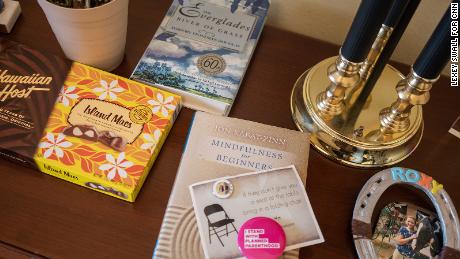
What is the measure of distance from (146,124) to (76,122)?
9 centimetres

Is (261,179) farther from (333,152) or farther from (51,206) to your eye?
(51,206)

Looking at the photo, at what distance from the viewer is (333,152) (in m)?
0.63

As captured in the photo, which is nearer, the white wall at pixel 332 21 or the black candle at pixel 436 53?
the black candle at pixel 436 53

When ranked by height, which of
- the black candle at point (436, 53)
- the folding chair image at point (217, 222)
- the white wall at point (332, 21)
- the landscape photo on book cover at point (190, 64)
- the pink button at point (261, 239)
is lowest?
the folding chair image at point (217, 222)

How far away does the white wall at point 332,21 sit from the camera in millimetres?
755

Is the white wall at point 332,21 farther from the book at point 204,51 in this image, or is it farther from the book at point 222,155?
the book at point 222,155

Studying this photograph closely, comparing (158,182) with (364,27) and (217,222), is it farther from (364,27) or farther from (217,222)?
(364,27)

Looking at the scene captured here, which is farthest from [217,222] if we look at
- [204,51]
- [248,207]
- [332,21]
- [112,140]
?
[332,21]

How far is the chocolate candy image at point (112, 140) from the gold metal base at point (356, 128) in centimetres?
24

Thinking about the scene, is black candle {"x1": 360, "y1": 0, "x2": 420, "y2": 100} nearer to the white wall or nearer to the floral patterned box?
the white wall

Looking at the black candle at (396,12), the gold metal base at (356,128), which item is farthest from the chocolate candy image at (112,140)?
the black candle at (396,12)

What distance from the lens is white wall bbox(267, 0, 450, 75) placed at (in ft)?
2.48

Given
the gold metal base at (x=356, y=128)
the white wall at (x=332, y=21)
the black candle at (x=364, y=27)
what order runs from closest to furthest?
the black candle at (x=364, y=27)
the gold metal base at (x=356, y=128)
the white wall at (x=332, y=21)

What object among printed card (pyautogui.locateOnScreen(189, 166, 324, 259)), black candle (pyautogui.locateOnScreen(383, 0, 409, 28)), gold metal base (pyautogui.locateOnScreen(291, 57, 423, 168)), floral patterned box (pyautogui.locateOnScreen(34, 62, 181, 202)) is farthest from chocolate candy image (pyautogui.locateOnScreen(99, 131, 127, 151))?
black candle (pyautogui.locateOnScreen(383, 0, 409, 28))
